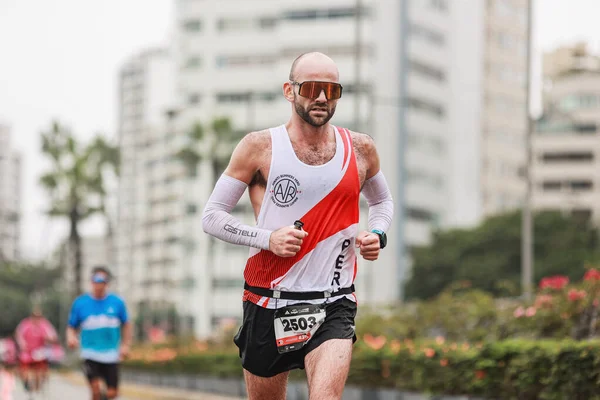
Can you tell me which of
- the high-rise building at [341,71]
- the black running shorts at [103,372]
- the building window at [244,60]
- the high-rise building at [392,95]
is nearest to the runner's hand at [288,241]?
the black running shorts at [103,372]

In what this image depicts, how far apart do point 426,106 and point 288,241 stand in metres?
106

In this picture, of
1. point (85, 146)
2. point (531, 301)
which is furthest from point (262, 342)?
point (85, 146)

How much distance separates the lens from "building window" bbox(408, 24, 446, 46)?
109m

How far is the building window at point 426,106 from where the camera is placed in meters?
109

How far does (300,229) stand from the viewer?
21.5ft

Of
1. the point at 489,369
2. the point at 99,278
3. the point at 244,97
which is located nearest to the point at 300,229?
the point at 489,369

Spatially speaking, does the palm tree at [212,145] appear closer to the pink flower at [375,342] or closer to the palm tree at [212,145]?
the palm tree at [212,145]

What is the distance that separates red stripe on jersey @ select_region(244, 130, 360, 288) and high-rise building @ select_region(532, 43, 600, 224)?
12487 cm

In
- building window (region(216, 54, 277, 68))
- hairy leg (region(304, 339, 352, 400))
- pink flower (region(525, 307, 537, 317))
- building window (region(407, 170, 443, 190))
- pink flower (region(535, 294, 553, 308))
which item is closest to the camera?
hairy leg (region(304, 339, 352, 400))

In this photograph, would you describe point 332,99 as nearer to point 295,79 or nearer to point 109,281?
point 295,79

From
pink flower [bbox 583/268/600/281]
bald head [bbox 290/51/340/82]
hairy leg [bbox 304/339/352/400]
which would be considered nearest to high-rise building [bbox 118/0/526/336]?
pink flower [bbox 583/268/600/281]

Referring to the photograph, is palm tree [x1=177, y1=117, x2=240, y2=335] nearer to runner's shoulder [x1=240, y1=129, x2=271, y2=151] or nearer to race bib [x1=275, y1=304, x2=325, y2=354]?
runner's shoulder [x1=240, y1=129, x2=271, y2=151]

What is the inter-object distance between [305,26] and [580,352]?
92.7m

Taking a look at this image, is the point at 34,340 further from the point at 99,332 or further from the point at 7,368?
the point at 99,332
